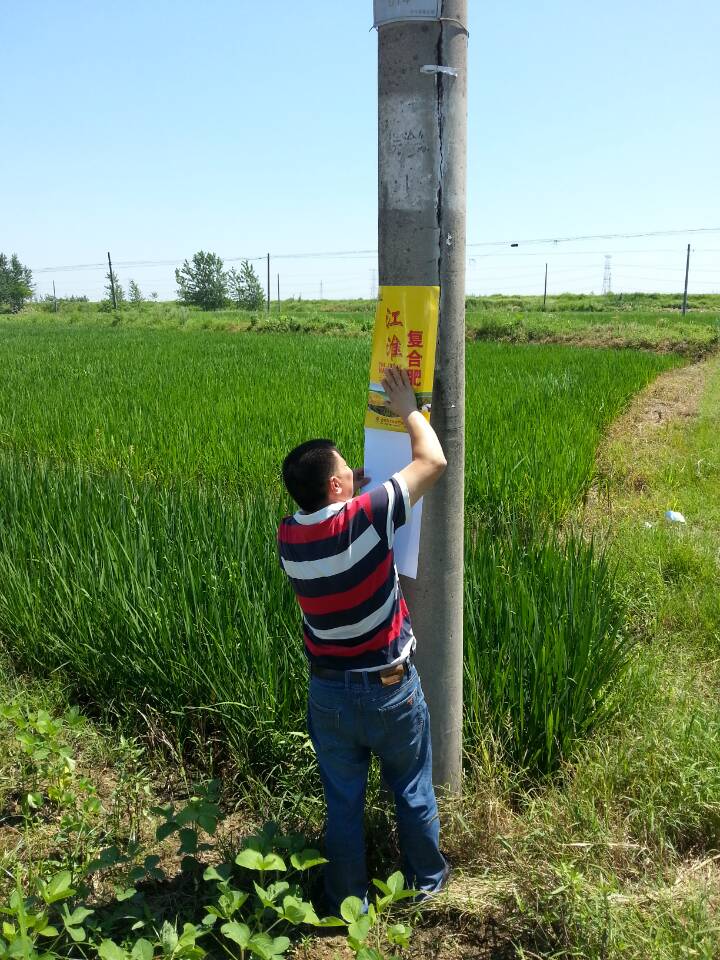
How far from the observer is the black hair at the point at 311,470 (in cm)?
165

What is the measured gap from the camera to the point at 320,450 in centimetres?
167

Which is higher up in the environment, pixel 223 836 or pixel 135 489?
pixel 135 489

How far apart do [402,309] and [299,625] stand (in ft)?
3.96

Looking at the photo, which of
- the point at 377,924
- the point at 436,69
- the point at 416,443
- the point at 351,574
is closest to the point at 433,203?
the point at 436,69

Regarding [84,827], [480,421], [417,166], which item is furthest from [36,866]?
[480,421]

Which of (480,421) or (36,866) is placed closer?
Result: (36,866)

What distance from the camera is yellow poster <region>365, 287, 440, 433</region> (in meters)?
1.78

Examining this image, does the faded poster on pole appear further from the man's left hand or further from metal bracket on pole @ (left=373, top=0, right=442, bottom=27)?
metal bracket on pole @ (left=373, top=0, right=442, bottom=27)

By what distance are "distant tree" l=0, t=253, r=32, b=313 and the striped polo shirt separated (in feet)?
252

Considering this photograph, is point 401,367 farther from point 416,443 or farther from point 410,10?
point 410,10

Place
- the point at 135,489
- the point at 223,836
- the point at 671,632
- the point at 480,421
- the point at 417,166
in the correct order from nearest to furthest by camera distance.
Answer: the point at 417,166
the point at 223,836
the point at 671,632
the point at 135,489
the point at 480,421

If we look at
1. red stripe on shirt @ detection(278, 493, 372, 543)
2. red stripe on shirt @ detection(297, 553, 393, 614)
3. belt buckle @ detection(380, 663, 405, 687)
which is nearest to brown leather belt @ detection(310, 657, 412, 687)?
belt buckle @ detection(380, 663, 405, 687)

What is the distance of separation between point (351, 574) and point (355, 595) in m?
0.05

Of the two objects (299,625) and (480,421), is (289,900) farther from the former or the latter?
(480,421)
